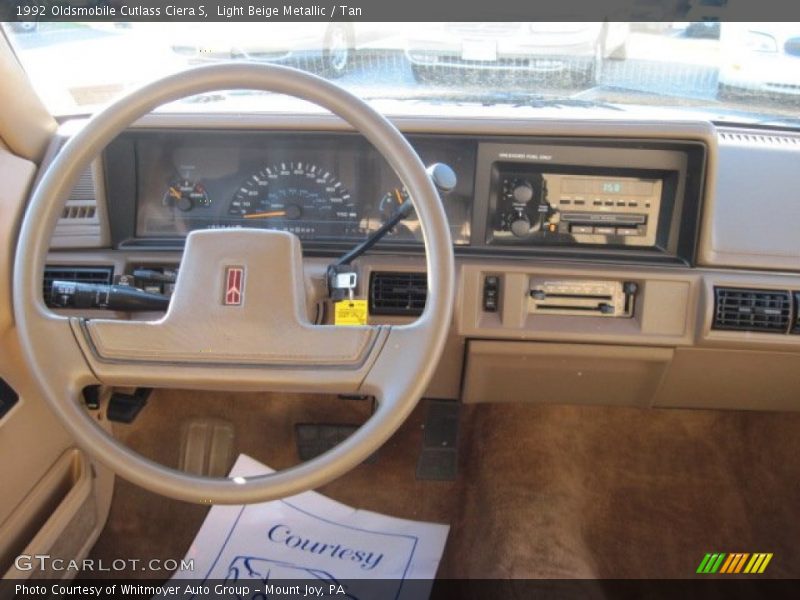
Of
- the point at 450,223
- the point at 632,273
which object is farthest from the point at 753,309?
the point at 450,223

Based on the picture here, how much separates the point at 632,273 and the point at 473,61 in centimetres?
61

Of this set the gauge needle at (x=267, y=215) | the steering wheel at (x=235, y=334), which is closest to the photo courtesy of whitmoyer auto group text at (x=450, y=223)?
the gauge needle at (x=267, y=215)

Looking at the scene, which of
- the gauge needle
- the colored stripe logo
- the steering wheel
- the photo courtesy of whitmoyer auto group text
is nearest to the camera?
the steering wheel

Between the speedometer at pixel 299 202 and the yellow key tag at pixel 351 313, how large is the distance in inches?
18.3

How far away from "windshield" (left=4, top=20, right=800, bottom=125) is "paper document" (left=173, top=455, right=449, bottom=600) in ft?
3.46

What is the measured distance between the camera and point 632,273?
1.67 metres

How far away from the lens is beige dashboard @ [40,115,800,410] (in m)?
1.64

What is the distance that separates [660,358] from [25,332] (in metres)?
1.35

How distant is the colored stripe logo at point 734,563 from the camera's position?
2.00 meters

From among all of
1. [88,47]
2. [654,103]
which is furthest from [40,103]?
[654,103]

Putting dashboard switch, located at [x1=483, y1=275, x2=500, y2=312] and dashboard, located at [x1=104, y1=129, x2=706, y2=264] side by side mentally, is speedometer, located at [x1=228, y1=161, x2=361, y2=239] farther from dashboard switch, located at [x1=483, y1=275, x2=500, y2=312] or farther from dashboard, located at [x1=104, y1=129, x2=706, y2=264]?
dashboard switch, located at [x1=483, y1=275, x2=500, y2=312]

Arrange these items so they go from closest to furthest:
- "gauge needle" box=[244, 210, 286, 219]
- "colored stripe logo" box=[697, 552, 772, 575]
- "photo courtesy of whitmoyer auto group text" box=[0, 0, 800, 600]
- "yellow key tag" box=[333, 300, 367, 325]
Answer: "yellow key tag" box=[333, 300, 367, 325] < "photo courtesy of whitmoyer auto group text" box=[0, 0, 800, 600] < "gauge needle" box=[244, 210, 286, 219] < "colored stripe logo" box=[697, 552, 772, 575]

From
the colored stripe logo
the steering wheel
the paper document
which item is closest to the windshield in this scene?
the steering wheel

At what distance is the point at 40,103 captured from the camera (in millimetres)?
1761
